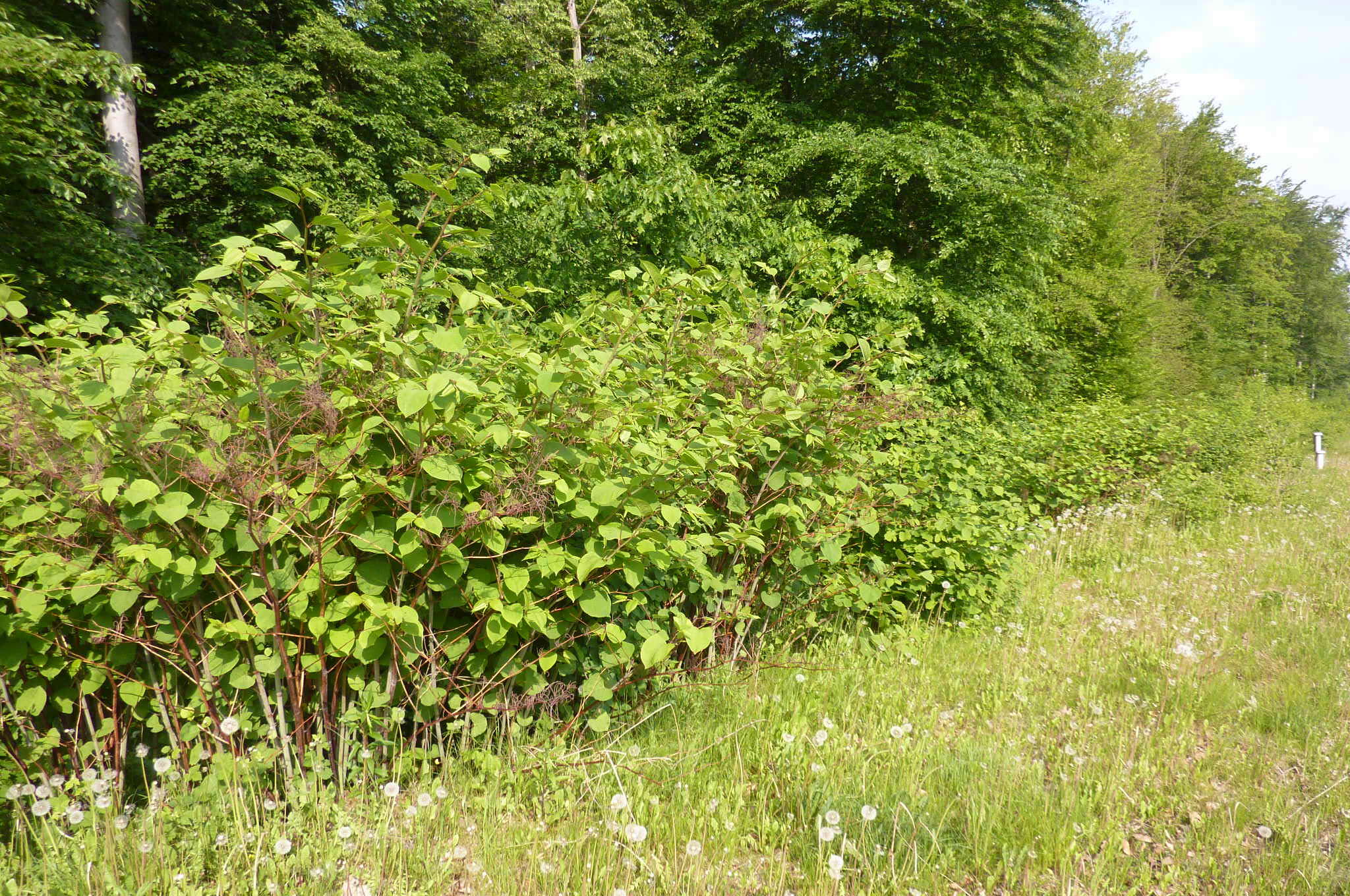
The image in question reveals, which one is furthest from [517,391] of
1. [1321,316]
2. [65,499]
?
[1321,316]

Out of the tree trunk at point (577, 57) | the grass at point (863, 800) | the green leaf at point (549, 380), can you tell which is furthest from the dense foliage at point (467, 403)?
the tree trunk at point (577, 57)

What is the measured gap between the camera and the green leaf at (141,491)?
1.54m

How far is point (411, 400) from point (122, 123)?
1094 centimetres

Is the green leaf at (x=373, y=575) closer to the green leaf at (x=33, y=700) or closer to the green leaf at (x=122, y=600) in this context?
the green leaf at (x=122, y=600)

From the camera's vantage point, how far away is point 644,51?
13859 millimetres

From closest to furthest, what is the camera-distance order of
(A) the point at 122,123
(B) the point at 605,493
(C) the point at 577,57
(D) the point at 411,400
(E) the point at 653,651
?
(D) the point at 411,400 < (B) the point at 605,493 < (E) the point at 653,651 < (A) the point at 122,123 < (C) the point at 577,57

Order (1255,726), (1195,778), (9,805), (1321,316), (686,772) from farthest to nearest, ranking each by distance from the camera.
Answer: (1321,316), (1255,726), (1195,778), (686,772), (9,805)

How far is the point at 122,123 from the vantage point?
9023 mm

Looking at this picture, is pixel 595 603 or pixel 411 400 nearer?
pixel 411 400

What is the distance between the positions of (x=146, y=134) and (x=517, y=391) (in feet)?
40.3

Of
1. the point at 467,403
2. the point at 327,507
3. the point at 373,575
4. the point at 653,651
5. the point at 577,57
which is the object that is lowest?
the point at 653,651

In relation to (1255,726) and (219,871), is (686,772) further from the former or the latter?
(1255,726)

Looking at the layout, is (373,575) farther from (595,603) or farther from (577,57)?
(577,57)

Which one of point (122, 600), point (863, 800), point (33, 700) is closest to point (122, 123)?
point (33, 700)
